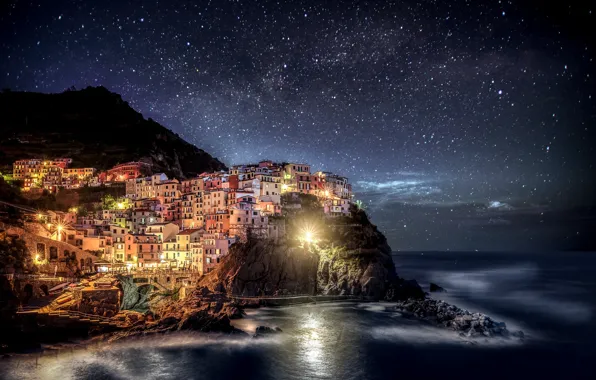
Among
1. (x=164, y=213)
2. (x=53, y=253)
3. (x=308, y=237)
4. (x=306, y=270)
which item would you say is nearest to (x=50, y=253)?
(x=53, y=253)

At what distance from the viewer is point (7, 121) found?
107438 mm

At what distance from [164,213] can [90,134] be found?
56905 mm

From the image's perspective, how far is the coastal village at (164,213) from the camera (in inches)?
1940

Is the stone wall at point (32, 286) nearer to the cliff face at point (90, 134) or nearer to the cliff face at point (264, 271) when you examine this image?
the cliff face at point (264, 271)

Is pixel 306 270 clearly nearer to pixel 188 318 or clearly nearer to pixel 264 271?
pixel 264 271

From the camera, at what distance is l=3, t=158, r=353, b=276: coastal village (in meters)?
49.3

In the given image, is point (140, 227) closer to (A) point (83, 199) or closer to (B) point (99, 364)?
(A) point (83, 199)

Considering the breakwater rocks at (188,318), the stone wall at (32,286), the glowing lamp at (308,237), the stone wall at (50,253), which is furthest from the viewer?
the glowing lamp at (308,237)

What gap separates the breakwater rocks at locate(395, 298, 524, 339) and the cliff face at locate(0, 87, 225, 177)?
6511 cm

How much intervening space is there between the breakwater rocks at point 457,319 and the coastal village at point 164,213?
18955 mm

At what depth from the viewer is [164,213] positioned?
2505 inches

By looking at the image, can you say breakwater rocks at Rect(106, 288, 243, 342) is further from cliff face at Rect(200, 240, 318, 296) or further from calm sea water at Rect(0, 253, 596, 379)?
cliff face at Rect(200, 240, 318, 296)

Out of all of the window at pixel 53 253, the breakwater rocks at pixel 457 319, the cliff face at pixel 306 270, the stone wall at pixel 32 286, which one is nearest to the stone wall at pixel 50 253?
the window at pixel 53 253

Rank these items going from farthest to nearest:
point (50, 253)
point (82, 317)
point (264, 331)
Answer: point (50, 253)
point (264, 331)
point (82, 317)
